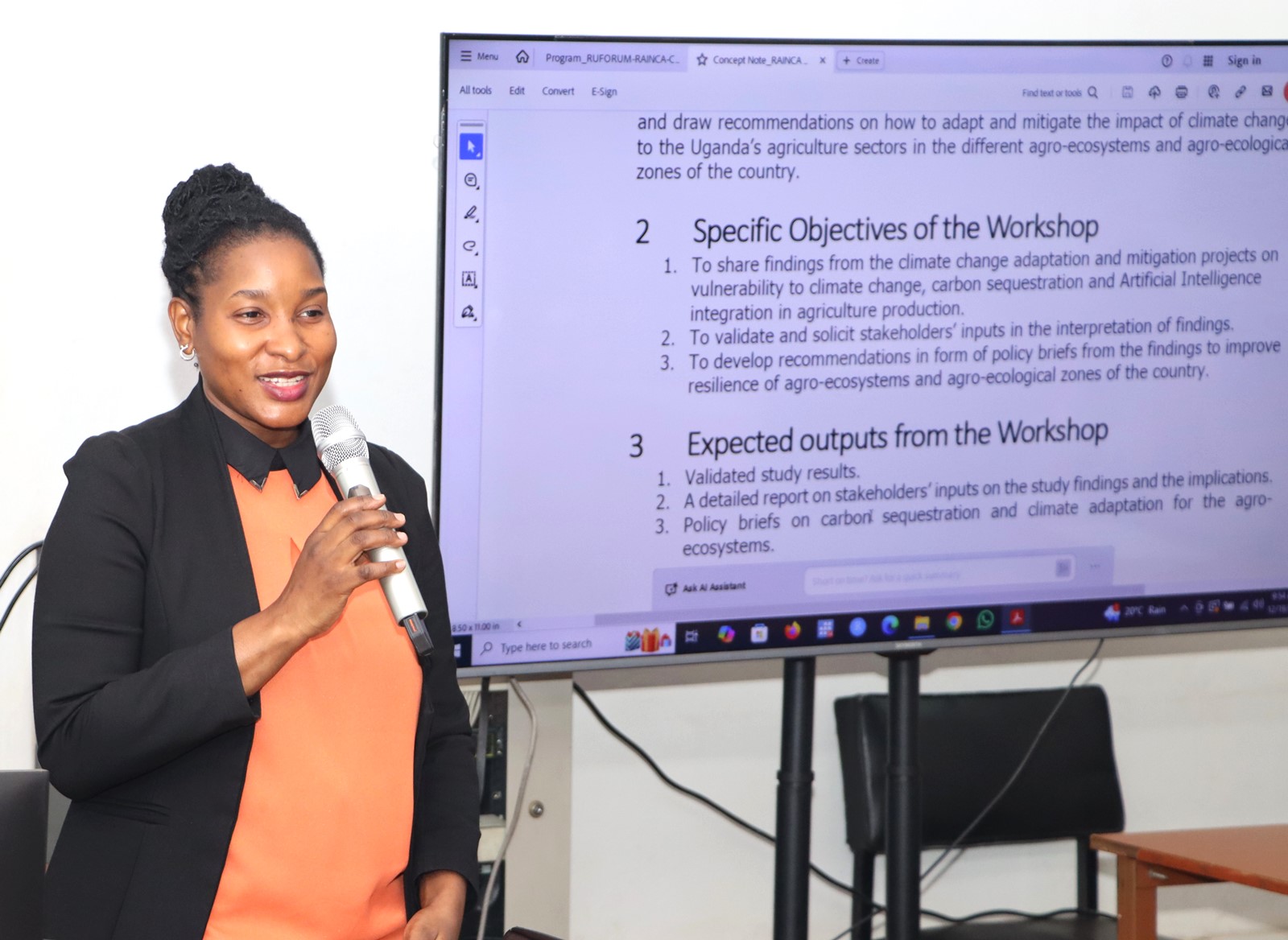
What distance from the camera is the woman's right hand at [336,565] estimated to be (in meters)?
1.40

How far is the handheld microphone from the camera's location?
55.7 inches

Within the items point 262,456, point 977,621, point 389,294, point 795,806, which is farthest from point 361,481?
point 977,621

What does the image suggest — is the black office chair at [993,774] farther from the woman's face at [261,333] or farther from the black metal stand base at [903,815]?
the woman's face at [261,333]

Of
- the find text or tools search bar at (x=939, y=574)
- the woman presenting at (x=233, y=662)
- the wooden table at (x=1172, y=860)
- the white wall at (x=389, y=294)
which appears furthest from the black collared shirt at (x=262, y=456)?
the wooden table at (x=1172, y=860)

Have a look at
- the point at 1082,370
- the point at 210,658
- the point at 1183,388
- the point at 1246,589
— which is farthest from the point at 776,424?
the point at 210,658

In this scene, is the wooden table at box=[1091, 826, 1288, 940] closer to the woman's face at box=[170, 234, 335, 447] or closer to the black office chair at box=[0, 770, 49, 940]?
the woman's face at box=[170, 234, 335, 447]

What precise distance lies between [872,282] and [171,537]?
139 cm

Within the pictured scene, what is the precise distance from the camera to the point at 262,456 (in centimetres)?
164

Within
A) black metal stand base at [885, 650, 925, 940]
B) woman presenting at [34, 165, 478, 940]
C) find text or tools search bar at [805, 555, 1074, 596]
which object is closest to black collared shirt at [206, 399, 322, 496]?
woman presenting at [34, 165, 478, 940]

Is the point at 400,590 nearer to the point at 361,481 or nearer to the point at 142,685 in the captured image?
the point at 361,481

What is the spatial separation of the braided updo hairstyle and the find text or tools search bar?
1.21 metres

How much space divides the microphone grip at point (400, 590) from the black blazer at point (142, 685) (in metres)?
0.18

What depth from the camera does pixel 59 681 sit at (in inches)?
57.3

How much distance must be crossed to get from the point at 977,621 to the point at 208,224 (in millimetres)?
1604
